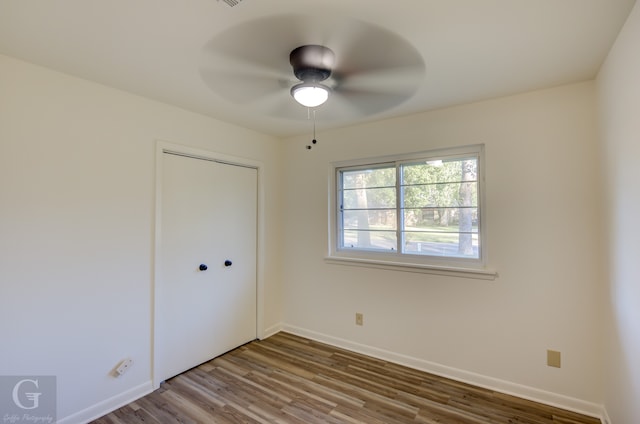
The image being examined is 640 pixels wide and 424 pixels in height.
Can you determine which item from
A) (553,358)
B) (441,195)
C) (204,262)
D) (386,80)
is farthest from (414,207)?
(204,262)

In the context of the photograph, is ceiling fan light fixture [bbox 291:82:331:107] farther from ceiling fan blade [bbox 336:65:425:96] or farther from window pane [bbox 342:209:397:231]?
window pane [bbox 342:209:397:231]

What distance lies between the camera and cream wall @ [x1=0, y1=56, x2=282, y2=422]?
1732 millimetres

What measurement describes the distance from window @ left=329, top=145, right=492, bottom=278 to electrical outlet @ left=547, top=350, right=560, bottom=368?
0.75 meters

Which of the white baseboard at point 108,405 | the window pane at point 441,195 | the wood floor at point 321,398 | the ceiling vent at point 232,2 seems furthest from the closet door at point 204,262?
the window pane at point 441,195

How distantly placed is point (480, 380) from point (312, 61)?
2650 millimetres

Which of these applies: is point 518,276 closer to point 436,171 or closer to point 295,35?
point 436,171

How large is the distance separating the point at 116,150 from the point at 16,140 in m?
0.52

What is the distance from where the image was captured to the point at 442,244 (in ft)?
8.59

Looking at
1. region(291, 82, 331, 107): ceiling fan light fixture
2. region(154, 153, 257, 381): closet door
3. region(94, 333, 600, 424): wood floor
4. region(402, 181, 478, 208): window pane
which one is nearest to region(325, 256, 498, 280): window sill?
region(402, 181, 478, 208): window pane

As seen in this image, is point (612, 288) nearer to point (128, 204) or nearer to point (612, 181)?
point (612, 181)

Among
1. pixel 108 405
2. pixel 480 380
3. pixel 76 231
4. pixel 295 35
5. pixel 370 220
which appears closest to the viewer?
pixel 295 35

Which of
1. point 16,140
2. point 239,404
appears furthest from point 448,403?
point 16,140

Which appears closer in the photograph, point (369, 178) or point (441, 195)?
point (441, 195)

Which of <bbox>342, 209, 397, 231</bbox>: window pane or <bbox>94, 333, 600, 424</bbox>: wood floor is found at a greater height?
<bbox>342, 209, 397, 231</bbox>: window pane
